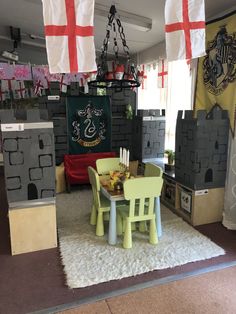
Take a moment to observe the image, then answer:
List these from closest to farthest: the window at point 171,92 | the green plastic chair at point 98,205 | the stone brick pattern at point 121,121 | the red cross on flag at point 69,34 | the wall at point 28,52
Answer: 1. the red cross on flag at point 69,34
2. the green plastic chair at point 98,205
3. the window at point 171,92
4. the stone brick pattern at point 121,121
5. the wall at point 28,52

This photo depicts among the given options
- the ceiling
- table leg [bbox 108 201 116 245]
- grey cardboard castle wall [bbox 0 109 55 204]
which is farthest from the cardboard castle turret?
the ceiling

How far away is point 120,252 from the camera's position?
250 cm

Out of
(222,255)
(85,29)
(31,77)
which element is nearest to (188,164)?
(222,255)

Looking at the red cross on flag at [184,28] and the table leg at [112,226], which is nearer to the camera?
the red cross on flag at [184,28]

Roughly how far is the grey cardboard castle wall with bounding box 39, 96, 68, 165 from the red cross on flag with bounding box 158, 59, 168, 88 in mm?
1705

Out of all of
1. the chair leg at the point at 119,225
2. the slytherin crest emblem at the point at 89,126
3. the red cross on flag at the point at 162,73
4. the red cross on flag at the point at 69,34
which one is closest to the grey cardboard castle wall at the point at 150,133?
the red cross on flag at the point at 162,73

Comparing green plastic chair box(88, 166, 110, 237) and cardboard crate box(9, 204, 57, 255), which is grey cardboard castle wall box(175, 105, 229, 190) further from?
cardboard crate box(9, 204, 57, 255)

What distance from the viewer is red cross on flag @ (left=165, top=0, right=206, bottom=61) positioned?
1.96 meters

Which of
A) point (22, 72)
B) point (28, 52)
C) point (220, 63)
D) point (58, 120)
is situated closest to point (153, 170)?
point (220, 63)

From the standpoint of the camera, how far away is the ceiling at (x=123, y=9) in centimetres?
297

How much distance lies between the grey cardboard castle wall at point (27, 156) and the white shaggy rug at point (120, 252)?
0.61 metres

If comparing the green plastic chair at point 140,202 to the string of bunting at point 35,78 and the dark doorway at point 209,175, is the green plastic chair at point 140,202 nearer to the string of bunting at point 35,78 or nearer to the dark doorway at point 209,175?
the dark doorway at point 209,175

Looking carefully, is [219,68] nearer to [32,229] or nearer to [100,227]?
[100,227]

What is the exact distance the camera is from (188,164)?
3.14m
